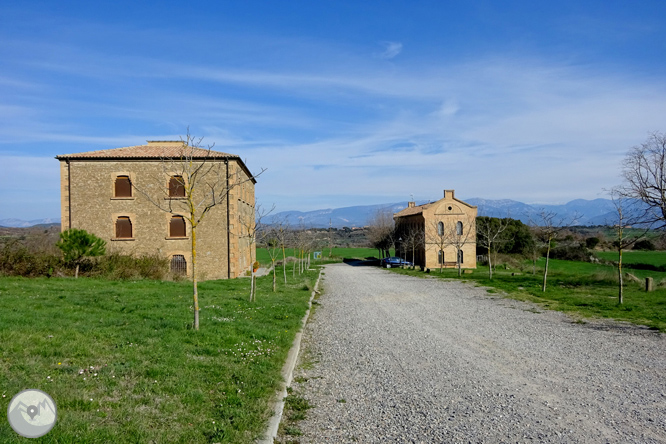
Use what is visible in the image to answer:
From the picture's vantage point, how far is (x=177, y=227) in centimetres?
2894

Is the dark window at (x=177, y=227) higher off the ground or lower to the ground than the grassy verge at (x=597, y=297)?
higher

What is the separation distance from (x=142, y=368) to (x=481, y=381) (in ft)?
16.5

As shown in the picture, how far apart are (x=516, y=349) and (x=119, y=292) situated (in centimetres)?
1224

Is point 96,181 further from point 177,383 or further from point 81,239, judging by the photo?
point 177,383

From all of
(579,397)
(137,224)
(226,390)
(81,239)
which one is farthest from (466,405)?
(137,224)

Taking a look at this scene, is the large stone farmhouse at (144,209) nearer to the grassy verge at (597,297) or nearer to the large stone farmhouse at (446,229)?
the grassy verge at (597,297)

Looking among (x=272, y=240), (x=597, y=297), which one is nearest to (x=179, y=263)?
(x=272, y=240)

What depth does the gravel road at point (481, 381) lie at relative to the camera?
17.2 ft

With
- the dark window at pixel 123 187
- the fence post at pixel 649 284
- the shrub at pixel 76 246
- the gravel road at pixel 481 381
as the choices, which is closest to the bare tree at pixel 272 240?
the shrub at pixel 76 246

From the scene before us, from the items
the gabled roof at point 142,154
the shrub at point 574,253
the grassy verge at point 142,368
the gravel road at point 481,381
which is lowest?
the shrub at point 574,253

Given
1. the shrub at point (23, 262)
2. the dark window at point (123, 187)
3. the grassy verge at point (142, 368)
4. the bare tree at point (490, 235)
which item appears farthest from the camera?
the bare tree at point (490, 235)

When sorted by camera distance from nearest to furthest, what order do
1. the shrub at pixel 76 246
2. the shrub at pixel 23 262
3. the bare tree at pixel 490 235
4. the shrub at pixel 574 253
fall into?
1. the shrub at pixel 23 262
2. the shrub at pixel 76 246
3. the bare tree at pixel 490 235
4. the shrub at pixel 574 253

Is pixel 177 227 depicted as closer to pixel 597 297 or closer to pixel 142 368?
pixel 597 297

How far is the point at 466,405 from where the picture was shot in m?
6.02
